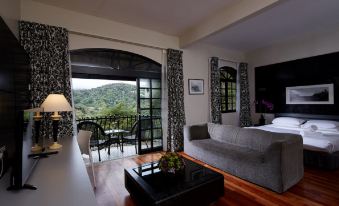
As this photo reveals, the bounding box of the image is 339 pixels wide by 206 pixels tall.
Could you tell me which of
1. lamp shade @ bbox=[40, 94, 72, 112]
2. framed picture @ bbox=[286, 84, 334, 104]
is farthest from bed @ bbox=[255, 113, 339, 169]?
lamp shade @ bbox=[40, 94, 72, 112]

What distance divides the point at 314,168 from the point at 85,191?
388cm

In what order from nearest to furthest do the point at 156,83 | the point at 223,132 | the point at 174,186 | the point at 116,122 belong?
the point at 174,186 → the point at 223,132 → the point at 156,83 → the point at 116,122

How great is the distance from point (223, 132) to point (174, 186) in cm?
213

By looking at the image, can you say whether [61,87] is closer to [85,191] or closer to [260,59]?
[85,191]

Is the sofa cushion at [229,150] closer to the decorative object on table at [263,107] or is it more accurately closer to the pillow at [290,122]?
the pillow at [290,122]

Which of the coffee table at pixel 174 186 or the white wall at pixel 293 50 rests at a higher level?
the white wall at pixel 293 50

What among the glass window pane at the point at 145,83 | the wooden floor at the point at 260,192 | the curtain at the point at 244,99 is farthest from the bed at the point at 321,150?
the glass window pane at the point at 145,83

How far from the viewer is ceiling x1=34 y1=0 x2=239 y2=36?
3.07 m

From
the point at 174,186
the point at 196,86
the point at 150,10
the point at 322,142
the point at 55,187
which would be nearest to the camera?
the point at 55,187

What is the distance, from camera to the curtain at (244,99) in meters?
5.82

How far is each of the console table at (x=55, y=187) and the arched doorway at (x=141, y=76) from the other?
2.74 metres

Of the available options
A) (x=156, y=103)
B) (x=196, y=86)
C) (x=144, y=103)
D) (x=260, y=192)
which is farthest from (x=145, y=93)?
(x=260, y=192)

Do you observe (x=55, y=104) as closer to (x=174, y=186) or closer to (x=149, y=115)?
(x=174, y=186)

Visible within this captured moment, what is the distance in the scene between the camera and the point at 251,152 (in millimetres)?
2947
